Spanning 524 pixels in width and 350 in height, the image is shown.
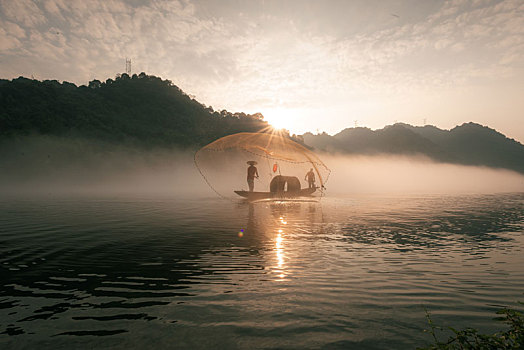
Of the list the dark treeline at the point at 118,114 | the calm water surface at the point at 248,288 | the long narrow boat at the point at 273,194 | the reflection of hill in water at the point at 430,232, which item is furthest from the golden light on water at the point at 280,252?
the dark treeline at the point at 118,114

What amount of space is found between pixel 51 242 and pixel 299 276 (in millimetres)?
9358

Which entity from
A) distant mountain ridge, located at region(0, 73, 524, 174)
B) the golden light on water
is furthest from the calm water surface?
distant mountain ridge, located at region(0, 73, 524, 174)

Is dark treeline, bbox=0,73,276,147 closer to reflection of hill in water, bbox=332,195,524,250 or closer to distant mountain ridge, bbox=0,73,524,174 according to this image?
distant mountain ridge, bbox=0,73,524,174

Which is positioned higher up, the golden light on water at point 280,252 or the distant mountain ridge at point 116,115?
the distant mountain ridge at point 116,115

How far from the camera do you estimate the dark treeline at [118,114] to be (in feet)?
259

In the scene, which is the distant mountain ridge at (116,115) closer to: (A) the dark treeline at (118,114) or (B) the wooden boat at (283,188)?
(A) the dark treeline at (118,114)

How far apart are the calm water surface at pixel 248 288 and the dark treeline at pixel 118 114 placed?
277ft

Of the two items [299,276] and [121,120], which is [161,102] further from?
[299,276]

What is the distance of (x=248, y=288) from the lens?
6133 millimetres

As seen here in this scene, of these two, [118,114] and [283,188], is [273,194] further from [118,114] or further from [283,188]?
[118,114]

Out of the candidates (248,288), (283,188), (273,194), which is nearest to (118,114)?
(283,188)

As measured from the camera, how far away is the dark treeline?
78.9m

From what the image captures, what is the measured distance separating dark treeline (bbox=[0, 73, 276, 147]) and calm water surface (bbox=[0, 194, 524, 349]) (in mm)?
84365

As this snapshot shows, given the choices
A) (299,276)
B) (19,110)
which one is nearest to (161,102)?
(19,110)
